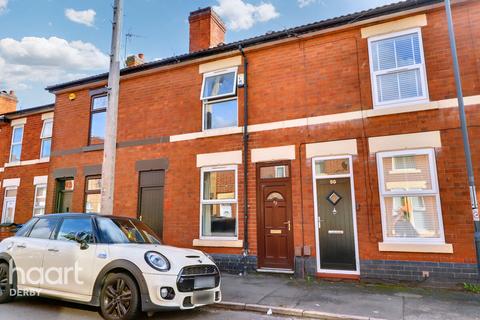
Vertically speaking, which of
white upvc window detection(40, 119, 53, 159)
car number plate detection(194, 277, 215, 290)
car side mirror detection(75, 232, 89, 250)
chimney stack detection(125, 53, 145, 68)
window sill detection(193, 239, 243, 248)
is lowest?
car number plate detection(194, 277, 215, 290)

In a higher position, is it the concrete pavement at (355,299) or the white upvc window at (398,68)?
the white upvc window at (398,68)

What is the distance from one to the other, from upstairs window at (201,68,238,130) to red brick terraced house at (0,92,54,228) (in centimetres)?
772

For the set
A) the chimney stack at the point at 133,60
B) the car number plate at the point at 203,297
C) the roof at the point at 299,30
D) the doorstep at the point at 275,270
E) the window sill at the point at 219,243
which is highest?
the chimney stack at the point at 133,60

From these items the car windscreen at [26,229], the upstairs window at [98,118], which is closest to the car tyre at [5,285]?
the car windscreen at [26,229]

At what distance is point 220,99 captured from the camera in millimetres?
9766

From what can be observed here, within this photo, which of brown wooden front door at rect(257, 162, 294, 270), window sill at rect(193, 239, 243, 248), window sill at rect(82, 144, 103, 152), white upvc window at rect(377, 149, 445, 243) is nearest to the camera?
white upvc window at rect(377, 149, 445, 243)

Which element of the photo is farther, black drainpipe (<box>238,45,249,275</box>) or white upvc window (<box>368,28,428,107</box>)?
black drainpipe (<box>238,45,249,275</box>)

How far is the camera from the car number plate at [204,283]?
4919mm

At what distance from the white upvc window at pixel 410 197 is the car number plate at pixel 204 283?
162 inches

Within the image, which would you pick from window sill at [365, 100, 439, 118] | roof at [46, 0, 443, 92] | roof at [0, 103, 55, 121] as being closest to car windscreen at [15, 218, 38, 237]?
roof at [46, 0, 443, 92]

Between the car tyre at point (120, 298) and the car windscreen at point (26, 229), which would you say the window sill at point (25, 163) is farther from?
the car tyre at point (120, 298)

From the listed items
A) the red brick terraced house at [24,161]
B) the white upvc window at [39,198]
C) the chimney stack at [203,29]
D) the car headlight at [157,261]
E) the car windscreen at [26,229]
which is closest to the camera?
the car headlight at [157,261]

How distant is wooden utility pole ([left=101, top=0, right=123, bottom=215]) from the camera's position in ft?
24.1

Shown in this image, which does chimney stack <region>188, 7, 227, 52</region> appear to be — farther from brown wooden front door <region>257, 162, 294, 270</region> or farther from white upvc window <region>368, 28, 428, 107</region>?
white upvc window <region>368, 28, 428, 107</region>
